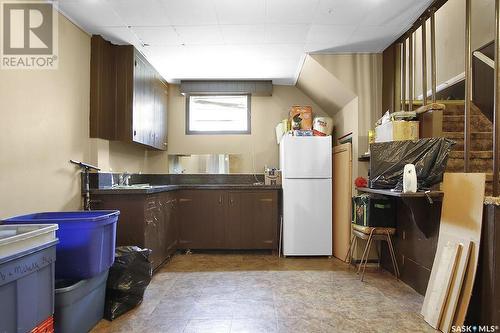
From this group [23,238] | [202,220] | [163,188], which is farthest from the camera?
[202,220]

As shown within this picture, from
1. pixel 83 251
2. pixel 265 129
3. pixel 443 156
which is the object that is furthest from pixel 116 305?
pixel 265 129

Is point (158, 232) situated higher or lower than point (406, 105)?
lower

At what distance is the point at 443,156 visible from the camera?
93.9 inches

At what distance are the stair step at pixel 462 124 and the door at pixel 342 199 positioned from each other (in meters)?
1.07

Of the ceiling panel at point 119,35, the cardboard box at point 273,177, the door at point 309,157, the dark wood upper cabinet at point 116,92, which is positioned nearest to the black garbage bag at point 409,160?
the door at point 309,157

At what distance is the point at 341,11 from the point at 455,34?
2.58m

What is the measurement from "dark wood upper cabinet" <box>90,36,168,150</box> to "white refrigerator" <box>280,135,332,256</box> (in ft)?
6.34

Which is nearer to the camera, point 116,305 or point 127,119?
point 116,305

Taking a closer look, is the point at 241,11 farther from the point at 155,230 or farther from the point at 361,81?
the point at 155,230

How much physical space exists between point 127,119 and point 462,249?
3282 mm

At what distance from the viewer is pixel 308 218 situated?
4020 millimetres

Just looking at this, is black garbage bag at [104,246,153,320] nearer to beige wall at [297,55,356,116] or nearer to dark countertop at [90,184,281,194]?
dark countertop at [90,184,281,194]

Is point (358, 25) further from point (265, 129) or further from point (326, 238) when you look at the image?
point (326, 238)

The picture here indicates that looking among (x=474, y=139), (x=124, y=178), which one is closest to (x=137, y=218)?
(x=124, y=178)
